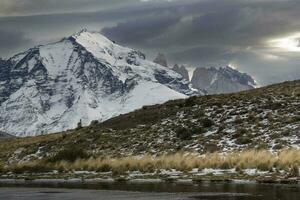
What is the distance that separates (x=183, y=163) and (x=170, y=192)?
13945 millimetres

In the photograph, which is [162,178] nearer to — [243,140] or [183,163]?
[183,163]

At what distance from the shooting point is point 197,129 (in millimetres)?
62125

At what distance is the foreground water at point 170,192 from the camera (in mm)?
28059

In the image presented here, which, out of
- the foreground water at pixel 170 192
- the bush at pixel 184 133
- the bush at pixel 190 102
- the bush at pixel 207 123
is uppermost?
the bush at pixel 190 102

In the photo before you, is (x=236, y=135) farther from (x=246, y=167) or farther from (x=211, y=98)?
(x=211, y=98)

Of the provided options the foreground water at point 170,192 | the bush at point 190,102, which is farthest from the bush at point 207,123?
the foreground water at point 170,192

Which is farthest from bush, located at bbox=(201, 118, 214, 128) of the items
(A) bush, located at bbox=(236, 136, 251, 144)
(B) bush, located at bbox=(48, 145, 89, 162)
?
(B) bush, located at bbox=(48, 145, 89, 162)

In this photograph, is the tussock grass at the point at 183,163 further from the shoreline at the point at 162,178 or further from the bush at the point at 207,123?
the bush at the point at 207,123

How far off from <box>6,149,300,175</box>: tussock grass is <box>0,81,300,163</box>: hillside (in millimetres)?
4352

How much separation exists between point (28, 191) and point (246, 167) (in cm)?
1409

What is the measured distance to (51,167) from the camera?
5428 centimetres

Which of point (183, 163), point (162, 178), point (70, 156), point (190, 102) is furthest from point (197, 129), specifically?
point (162, 178)

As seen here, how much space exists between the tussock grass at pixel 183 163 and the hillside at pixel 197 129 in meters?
4.35

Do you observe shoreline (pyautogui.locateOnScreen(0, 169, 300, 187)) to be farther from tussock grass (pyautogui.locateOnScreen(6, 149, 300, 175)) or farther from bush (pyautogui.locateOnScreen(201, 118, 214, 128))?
bush (pyautogui.locateOnScreen(201, 118, 214, 128))
